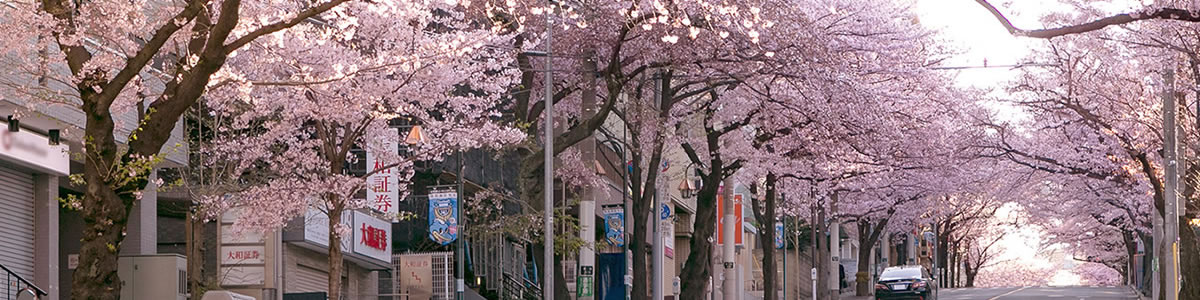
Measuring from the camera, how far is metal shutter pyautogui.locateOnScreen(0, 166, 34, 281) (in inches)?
896

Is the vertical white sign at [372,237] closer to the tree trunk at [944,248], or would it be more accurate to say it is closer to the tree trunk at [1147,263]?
the tree trunk at [1147,263]

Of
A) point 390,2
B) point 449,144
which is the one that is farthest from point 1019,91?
point 390,2

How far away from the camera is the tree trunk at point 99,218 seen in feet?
44.0

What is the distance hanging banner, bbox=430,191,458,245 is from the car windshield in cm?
1897

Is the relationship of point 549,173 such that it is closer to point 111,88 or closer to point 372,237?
point 372,237

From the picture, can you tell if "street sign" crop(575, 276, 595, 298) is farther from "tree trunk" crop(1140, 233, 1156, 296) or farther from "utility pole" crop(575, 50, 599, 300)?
"tree trunk" crop(1140, 233, 1156, 296)

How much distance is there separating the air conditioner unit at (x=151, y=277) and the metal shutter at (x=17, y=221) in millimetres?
2687

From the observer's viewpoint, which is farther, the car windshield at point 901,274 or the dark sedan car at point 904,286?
the car windshield at point 901,274

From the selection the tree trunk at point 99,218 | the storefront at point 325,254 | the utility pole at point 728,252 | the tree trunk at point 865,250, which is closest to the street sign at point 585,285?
the storefront at point 325,254

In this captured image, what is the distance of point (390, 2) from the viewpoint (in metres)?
16.5

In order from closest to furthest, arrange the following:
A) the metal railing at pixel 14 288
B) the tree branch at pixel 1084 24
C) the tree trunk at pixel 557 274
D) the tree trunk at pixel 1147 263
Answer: the tree branch at pixel 1084 24 < the metal railing at pixel 14 288 < the tree trunk at pixel 557 274 < the tree trunk at pixel 1147 263

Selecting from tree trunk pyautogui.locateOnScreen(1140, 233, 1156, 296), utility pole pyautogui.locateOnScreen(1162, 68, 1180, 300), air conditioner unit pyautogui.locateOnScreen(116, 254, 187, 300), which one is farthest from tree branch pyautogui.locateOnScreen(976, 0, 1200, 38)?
tree trunk pyautogui.locateOnScreen(1140, 233, 1156, 296)

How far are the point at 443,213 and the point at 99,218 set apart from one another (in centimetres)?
1922

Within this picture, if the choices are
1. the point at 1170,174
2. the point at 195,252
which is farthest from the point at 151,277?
the point at 1170,174
